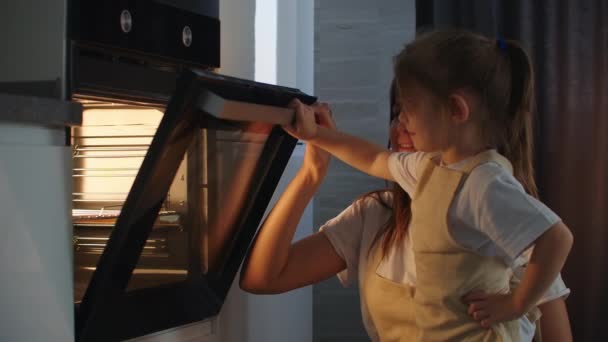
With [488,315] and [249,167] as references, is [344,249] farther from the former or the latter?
[488,315]

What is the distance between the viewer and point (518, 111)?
1399 mm

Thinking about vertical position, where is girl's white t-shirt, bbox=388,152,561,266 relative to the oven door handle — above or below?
below

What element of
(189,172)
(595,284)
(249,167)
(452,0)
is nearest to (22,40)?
(189,172)

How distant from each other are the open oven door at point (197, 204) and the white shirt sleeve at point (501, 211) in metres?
0.36

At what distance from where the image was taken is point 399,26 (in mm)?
2531

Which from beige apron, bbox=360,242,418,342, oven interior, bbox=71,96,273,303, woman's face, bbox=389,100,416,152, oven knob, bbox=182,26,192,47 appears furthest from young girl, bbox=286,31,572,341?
oven knob, bbox=182,26,192,47

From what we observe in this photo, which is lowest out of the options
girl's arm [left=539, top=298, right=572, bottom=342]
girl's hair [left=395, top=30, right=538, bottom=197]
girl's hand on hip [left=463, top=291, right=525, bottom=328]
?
girl's arm [left=539, top=298, right=572, bottom=342]

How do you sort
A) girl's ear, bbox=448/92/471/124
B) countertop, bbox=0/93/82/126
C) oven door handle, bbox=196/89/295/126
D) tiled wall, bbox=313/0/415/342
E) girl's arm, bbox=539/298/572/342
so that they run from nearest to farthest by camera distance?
countertop, bbox=0/93/82/126
oven door handle, bbox=196/89/295/126
girl's ear, bbox=448/92/471/124
girl's arm, bbox=539/298/572/342
tiled wall, bbox=313/0/415/342

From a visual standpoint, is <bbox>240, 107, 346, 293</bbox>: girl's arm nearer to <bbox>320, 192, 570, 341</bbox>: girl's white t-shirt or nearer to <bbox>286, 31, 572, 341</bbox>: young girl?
<bbox>320, 192, 570, 341</bbox>: girl's white t-shirt

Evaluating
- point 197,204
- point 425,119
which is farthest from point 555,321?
point 197,204

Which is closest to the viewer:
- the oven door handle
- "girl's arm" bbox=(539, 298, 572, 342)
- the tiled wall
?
the oven door handle

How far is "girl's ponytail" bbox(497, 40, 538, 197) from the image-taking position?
138cm

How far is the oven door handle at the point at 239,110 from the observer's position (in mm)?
1224

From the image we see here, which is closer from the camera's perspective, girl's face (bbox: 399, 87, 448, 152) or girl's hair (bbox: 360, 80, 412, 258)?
girl's face (bbox: 399, 87, 448, 152)
